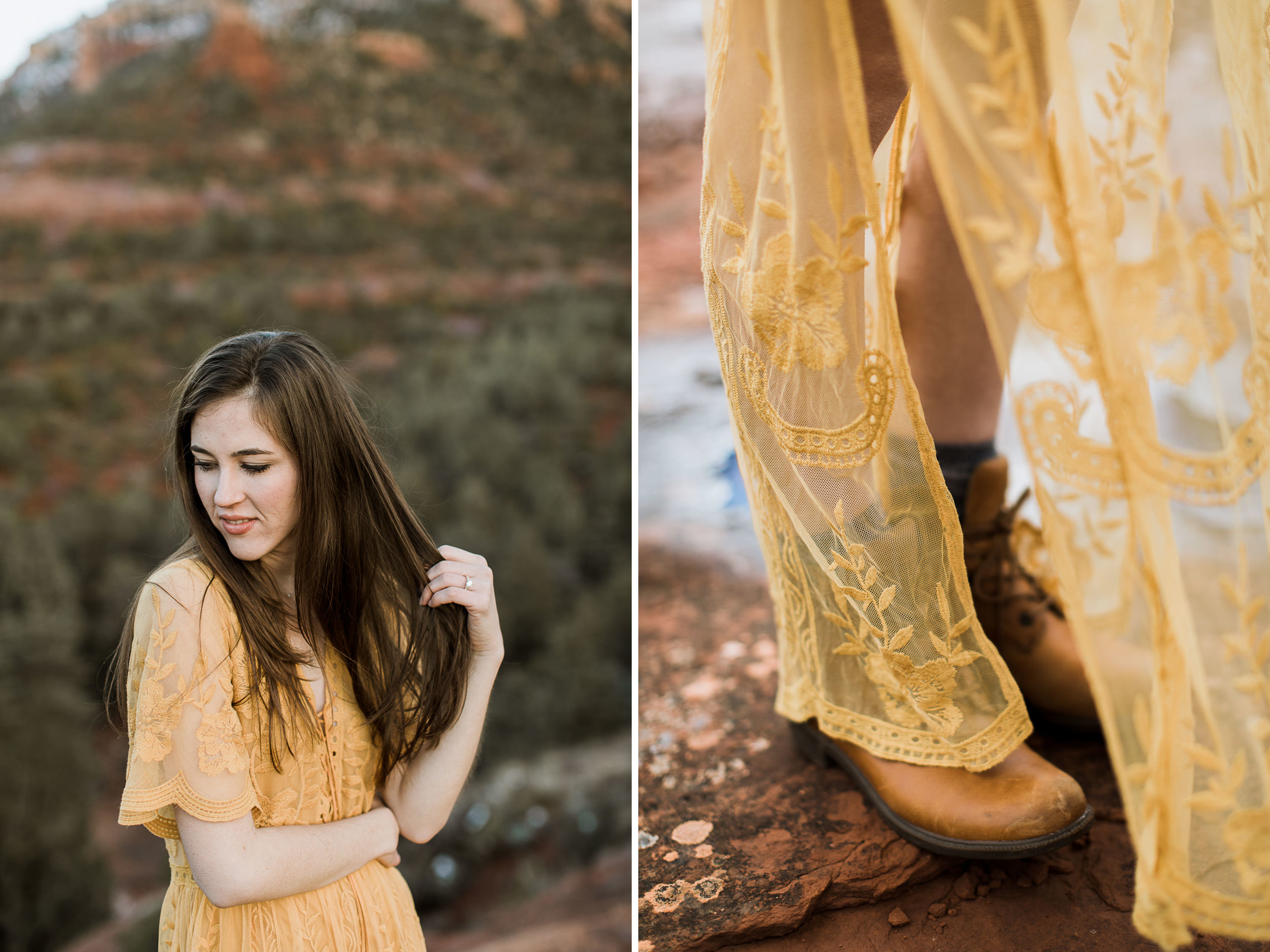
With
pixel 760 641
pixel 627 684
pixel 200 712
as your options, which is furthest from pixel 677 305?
pixel 200 712

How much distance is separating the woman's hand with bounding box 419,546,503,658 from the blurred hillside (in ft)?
8.32

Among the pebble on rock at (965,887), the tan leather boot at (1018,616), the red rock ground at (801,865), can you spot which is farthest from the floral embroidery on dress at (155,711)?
the tan leather boot at (1018,616)

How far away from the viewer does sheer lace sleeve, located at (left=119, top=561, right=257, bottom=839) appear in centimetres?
88

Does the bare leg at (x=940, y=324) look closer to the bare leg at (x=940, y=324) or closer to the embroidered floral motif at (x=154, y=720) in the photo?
the bare leg at (x=940, y=324)

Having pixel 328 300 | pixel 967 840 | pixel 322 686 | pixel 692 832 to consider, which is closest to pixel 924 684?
pixel 967 840

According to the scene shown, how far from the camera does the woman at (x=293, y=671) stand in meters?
0.89

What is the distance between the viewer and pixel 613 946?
2547mm

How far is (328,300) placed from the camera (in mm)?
4910

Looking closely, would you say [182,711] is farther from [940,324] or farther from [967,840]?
[940,324]

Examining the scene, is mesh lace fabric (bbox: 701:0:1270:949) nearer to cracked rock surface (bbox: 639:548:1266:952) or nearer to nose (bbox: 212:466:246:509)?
cracked rock surface (bbox: 639:548:1266:952)

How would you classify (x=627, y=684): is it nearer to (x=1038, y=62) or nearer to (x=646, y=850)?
(x=646, y=850)

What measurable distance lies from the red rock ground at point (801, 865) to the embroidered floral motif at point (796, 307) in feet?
2.20

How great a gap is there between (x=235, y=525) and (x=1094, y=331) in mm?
855

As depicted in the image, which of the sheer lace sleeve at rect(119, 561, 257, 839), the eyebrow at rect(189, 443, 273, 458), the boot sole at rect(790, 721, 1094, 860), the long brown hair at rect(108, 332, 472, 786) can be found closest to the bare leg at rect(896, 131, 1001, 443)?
the boot sole at rect(790, 721, 1094, 860)
